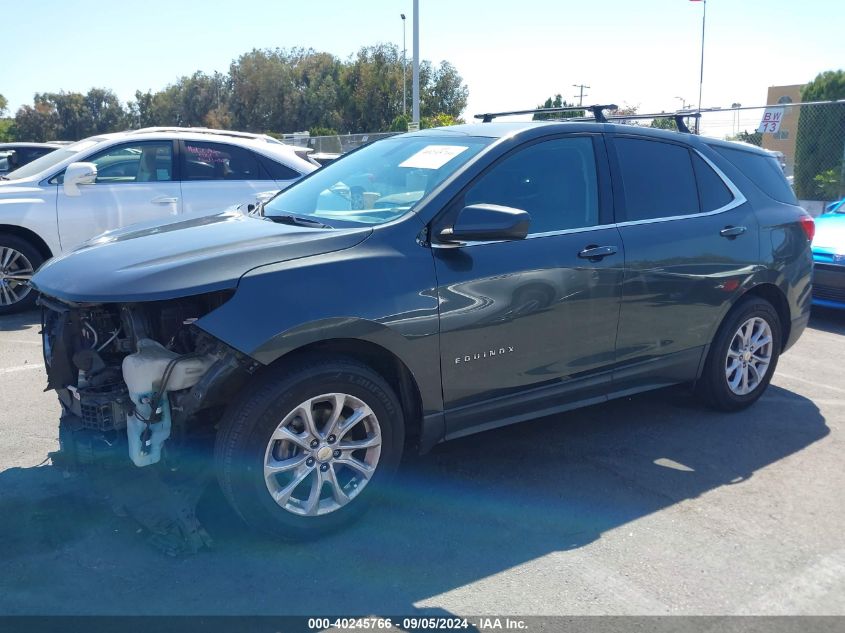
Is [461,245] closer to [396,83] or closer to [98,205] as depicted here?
[98,205]

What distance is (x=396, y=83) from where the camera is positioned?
50.5m

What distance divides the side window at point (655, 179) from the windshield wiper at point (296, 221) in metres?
1.78

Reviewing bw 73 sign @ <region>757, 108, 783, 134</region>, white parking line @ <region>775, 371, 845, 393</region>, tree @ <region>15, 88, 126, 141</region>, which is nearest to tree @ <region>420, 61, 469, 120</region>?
tree @ <region>15, 88, 126, 141</region>

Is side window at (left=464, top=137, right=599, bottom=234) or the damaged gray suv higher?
side window at (left=464, top=137, right=599, bottom=234)

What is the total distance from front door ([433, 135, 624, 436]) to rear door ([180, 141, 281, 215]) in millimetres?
4597

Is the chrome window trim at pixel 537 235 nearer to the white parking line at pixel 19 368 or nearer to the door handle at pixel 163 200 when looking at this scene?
the white parking line at pixel 19 368

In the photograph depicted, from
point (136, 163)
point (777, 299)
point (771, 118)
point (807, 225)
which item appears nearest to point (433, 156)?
point (777, 299)

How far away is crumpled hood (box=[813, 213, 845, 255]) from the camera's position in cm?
830

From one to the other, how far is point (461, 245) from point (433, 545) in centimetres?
141

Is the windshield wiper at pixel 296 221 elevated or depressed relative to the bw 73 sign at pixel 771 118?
depressed

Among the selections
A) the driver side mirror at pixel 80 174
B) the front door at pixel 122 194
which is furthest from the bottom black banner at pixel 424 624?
the front door at pixel 122 194

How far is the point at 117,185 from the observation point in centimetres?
786

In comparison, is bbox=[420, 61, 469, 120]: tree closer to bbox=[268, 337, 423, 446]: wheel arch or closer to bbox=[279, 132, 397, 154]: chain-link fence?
bbox=[279, 132, 397, 154]: chain-link fence

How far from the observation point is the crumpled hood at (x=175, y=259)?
3.14m
